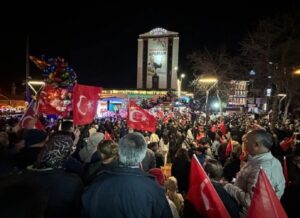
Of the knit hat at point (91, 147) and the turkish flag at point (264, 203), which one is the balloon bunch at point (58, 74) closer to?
the knit hat at point (91, 147)

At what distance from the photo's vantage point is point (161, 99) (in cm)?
2581

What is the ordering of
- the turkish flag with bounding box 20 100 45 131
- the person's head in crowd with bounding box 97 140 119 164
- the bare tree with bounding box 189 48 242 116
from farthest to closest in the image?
1. the bare tree with bounding box 189 48 242 116
2. the turkish flag with bounding box 20 100 45 131
3. the person's head in crowd with bounding box 97 140 119 164

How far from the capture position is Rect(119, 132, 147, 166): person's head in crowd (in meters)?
2.91

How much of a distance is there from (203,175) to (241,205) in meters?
0.82

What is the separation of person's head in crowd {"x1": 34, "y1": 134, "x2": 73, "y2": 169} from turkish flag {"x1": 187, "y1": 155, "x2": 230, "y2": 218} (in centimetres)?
136

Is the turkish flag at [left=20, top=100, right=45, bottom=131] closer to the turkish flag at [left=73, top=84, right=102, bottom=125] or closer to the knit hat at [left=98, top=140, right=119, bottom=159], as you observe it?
the turkish flag at [left=73, top=84, right=102, bottom=125]

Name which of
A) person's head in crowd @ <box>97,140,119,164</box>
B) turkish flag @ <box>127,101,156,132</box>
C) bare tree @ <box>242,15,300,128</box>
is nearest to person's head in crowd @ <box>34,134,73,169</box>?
person's head in crowd @ <box>97,140,119,164</box>

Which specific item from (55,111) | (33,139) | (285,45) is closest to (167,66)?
(285,45)

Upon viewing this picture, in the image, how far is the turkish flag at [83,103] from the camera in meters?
7.45

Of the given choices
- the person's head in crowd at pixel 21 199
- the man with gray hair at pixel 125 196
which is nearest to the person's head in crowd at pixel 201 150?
the man with gray hair at pixel 125 196

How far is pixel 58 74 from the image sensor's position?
48.9 feet

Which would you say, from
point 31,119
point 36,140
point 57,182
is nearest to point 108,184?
point 57,182

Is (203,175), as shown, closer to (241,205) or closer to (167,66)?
(241,205)

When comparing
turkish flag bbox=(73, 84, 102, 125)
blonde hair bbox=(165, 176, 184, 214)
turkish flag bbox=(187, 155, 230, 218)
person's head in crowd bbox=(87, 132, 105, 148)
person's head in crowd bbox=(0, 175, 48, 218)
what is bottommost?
blonde hair bbox=(165, 176, 184, 214)
